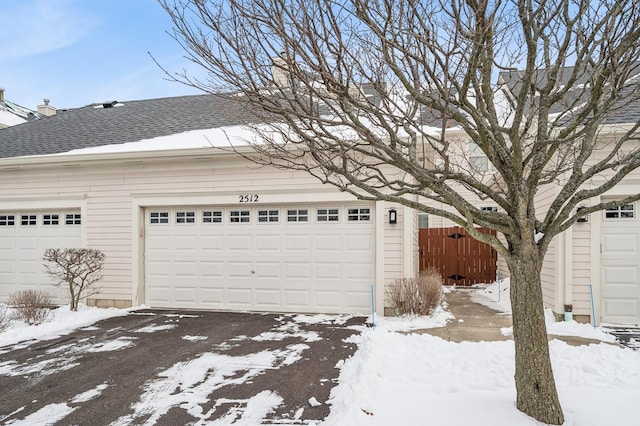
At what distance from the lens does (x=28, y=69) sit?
1269cm

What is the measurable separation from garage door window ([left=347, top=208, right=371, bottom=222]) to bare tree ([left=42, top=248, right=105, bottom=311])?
5419 mm

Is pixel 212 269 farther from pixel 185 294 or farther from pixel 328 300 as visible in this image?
pixel 328 300

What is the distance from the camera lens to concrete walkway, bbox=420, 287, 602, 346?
5.62m

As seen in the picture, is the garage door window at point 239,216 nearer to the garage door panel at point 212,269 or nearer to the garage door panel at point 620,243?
the garage door panel at point 212,269

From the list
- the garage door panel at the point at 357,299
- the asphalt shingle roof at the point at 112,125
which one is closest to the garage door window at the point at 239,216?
the asphalt shingle roof at the point at 112,125

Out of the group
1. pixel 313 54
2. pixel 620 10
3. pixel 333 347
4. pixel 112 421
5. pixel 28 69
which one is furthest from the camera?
pixel 28 69

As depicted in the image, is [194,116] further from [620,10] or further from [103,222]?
[620,10]

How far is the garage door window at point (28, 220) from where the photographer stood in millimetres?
9078

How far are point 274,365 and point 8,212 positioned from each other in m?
8.26

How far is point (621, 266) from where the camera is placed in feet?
22.3

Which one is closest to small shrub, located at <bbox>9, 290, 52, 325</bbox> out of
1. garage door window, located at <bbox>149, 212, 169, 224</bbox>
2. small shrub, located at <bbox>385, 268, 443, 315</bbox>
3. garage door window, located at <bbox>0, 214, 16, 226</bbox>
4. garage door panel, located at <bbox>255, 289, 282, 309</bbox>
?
garage door window, located at <bbox>149, 212, 169, 224</bbox>

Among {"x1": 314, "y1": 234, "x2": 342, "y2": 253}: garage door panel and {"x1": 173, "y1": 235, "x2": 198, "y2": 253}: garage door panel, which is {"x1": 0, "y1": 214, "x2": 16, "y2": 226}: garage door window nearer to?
{"x1": 173, "y1": 235, "x2": 198, "y2": 253}: garage door panel

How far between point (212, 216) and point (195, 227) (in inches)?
18.0

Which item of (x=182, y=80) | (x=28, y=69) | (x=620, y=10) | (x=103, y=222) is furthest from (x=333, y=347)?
(x=28, y=69)
